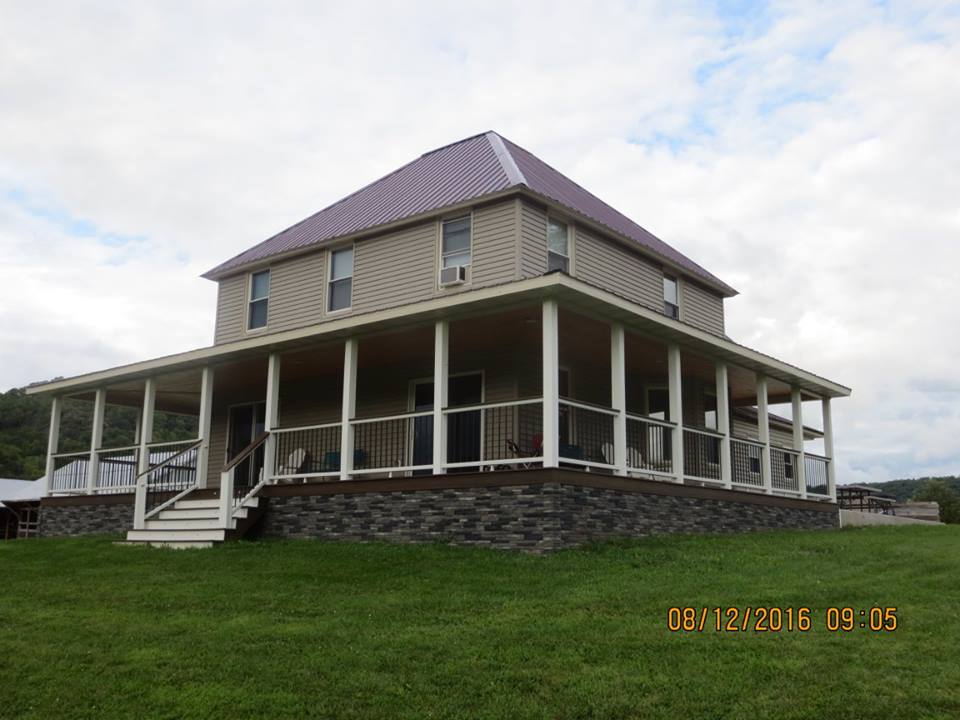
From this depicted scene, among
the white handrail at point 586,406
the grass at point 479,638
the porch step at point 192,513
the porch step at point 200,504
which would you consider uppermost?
the white handrail at point 586,406

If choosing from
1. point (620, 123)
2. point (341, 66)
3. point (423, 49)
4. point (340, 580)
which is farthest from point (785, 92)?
point (340, 580)

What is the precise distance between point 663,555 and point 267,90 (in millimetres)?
9619

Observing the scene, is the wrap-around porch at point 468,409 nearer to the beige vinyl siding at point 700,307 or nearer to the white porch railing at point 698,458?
the white porch railing at point 698,458

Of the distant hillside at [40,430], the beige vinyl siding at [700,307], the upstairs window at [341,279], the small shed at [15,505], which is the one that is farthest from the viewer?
the distant hillside at [40,430]

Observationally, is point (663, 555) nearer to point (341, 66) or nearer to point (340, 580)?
point (340, 580)

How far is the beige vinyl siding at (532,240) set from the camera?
51.7 ft

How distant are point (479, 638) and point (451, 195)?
423 inches

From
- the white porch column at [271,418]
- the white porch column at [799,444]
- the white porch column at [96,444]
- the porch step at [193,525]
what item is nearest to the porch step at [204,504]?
the porch step at [193,525]

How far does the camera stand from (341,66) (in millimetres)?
14758

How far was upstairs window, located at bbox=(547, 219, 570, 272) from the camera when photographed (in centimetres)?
1655

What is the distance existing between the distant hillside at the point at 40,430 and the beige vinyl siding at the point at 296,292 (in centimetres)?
2780

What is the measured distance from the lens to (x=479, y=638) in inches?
304

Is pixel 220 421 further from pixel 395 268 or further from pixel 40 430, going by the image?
pixel 40 430

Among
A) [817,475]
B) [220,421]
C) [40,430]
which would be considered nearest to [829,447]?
[817,475]
